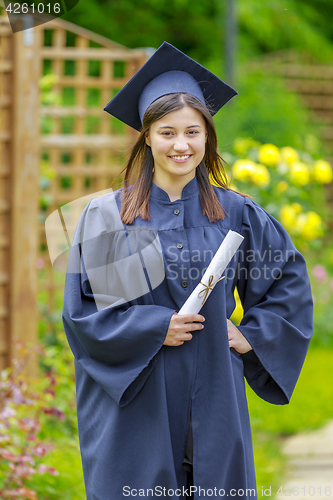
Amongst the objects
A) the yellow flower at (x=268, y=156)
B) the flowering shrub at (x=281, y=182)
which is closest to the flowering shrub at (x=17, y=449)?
the flowering shrub at (x=281, y=182)

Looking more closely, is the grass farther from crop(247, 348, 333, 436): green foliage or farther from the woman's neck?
the woman's neck

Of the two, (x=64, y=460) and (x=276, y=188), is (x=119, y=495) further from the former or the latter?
(x=276, y=188)

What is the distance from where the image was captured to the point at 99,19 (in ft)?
28.3

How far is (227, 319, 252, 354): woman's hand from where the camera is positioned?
→ 1.75 meters

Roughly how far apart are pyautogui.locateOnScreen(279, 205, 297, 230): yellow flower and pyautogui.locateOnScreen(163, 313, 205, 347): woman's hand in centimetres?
235

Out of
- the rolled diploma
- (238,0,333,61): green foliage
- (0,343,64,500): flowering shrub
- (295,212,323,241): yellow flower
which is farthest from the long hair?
(238,0,333,61): green foliage

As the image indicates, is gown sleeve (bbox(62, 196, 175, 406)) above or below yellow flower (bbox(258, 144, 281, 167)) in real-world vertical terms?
below

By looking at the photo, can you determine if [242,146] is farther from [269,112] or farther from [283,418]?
[269,112]

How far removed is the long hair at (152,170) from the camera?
5.39 feet

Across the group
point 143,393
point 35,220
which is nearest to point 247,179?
point 35,220

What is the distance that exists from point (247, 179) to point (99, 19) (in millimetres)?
5976

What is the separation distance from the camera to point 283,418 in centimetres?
371

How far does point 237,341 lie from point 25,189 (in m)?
1.93

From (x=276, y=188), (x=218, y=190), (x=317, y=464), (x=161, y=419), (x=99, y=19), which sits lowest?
(x=317, y=464)
